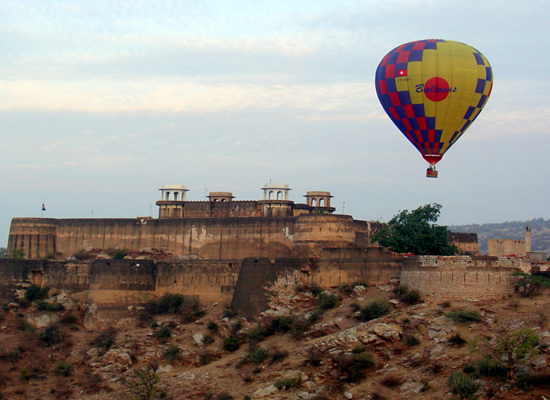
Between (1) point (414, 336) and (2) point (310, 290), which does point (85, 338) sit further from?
(1) point (414, 336)

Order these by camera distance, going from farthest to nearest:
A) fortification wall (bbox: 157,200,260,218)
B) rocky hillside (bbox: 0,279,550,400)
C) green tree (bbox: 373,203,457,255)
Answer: fortification wall (bbox: 157,200,260,218) < green tree (bbox: 373,203,457,255) < rocky hillside (bbox: 0,279,550,400)

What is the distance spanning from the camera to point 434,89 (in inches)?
1534

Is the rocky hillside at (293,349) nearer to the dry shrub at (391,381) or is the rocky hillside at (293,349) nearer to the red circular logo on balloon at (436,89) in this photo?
the dry shrub at (391,381)

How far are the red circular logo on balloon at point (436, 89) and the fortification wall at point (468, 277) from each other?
6.55 metres

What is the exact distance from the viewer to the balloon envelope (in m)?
38.9

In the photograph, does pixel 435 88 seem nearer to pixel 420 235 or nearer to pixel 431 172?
pixel 431 172

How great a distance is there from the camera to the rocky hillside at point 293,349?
101 feet

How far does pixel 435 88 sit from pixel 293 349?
39.1 ft

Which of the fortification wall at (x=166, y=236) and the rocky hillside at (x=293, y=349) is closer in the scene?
the rocky hillside at (x=293, y=349)

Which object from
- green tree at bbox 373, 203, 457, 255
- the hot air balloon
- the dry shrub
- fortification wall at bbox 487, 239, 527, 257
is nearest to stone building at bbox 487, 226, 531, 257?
fortification wall at bbox 487, 239, 527, 257

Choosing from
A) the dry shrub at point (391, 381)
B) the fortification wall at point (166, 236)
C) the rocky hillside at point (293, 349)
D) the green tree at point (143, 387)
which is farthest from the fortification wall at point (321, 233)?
the dry shrub at point (391, 381)

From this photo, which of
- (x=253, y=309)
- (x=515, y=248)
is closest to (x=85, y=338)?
(x=253, y=309)

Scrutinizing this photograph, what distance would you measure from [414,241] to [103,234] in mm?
21282

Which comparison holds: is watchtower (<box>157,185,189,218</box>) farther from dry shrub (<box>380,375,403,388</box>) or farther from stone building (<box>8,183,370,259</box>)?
dry shrub (<box>380,375,403,388</box>)
